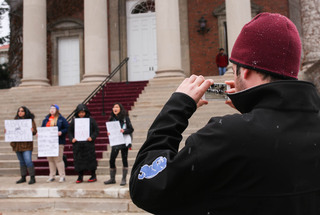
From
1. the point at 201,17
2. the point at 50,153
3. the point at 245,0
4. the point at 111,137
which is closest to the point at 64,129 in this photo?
the point at 50,153

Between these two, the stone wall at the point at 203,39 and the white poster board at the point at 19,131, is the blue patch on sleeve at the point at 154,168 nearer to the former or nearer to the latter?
the white poster board at the point at 19,131

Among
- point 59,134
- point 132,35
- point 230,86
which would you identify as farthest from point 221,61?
point 230,86

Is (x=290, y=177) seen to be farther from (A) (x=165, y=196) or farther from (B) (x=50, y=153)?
(B) (x=50, y=153)

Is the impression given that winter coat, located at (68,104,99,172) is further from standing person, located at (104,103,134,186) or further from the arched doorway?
the arched doorway

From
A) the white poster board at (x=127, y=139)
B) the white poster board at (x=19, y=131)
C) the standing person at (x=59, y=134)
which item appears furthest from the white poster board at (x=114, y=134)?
the white poster board at (x=19, y=131)

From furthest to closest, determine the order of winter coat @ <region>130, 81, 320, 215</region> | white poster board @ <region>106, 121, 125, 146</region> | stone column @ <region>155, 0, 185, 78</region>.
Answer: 1. stone column @ <region>155, 0, 185, 78</region>
2. white poster board @ <region>106, 121, 125, 146</region>
3. winter coat @ <region>130, 81, 320, 215</region>

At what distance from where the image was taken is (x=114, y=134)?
6156 mm

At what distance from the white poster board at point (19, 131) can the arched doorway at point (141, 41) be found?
36.2ft

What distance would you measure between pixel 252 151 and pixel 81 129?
6058mm

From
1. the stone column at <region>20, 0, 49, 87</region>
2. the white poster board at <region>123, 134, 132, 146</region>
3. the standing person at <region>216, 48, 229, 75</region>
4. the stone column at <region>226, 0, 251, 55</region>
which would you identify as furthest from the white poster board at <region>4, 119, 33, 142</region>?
the standing person at <region>216, 48, 229, 75</region>

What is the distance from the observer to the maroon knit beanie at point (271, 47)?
109 centimetres

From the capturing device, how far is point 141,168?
1.10m

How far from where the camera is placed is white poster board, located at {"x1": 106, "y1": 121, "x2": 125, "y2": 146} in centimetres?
614

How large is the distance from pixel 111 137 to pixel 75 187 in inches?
46.7
